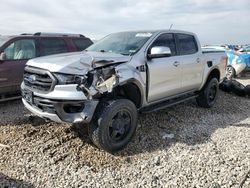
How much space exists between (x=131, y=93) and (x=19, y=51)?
3.70 meters

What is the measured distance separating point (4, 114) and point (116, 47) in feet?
9.51

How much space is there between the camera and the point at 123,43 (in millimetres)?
5617

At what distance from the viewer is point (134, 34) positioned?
19.1 ft

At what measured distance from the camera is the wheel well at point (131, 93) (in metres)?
4.93

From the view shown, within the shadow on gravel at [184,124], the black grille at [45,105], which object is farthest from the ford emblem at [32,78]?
the shadow on gravel at [184,124]

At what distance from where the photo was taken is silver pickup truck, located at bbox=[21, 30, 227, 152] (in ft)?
14.0

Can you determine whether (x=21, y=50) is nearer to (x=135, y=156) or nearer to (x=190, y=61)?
(x=190, y=61)

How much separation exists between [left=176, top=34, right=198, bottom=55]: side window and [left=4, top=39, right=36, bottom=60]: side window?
12.0 ft

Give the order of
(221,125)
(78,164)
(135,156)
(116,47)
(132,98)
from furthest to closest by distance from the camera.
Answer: (221,125)
(116,47)
(132,98)
(135,156)
(78,164)

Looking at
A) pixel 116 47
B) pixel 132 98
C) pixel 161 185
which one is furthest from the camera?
pixel 116 47

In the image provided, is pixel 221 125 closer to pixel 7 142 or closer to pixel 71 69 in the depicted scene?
pixel 71 69

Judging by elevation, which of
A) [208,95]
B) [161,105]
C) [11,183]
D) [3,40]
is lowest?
[11,183]

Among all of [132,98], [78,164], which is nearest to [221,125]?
[132,98]

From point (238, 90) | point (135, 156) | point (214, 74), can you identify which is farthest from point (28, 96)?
point (238, 90)
